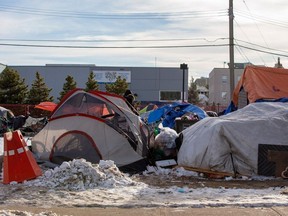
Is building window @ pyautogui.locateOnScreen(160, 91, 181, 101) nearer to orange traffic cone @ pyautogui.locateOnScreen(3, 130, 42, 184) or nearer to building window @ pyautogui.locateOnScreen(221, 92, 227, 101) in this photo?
building window @ pyautogui.locateOnScreen(221, 92, 227, 101)

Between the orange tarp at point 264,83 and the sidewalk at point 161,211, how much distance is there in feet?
33.1

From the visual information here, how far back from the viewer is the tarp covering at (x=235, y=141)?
9.73 m

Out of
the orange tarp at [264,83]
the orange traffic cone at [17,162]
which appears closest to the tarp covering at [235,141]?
the orange traffic cone at [17,162]

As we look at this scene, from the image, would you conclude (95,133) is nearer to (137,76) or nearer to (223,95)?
(137,76)

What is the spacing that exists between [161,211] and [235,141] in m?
3.73

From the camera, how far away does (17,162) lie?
884 cm

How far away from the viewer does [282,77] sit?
56.0 feet

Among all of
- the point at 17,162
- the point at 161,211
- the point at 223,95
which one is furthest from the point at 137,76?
the point at 161,211

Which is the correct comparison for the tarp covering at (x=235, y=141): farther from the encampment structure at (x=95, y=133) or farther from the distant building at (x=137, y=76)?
the distant building at (x=137, y=76)

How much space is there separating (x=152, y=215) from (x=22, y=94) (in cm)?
3943

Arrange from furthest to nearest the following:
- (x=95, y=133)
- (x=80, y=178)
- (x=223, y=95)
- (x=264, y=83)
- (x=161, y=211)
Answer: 1. (x=223, y=95)
2. (x=264, y=83)
3. (x=95, y=133)
4. (x=80, y=178)
5. (x=161, y=211)

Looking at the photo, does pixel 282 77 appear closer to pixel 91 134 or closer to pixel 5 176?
pixel 91 134

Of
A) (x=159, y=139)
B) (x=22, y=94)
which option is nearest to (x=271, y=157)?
(x=159, y=139)

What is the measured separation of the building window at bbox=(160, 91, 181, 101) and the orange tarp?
1796 inches
